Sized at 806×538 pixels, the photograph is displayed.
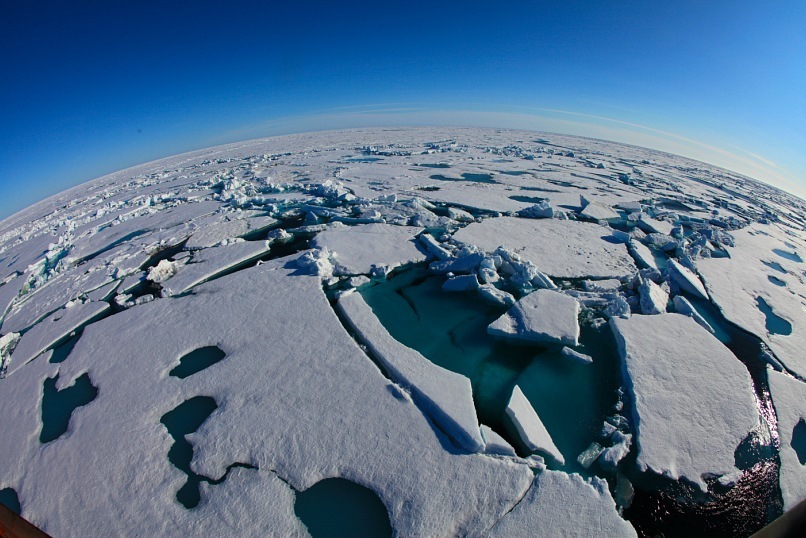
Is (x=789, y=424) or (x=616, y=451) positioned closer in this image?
(x=616, y=451)

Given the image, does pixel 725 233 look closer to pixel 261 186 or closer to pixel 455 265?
pixel 455 265

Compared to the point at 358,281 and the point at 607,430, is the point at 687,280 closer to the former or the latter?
the point at 607,430

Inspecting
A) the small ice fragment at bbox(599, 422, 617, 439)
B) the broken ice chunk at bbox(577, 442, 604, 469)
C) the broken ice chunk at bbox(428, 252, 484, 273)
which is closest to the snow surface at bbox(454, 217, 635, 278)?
the broken ice chunk at bbox(428, 252, 484, 273)

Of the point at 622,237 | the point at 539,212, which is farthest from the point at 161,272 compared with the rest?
the point at 622,237

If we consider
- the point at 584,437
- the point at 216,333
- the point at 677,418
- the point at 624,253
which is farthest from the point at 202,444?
the point at 624,253

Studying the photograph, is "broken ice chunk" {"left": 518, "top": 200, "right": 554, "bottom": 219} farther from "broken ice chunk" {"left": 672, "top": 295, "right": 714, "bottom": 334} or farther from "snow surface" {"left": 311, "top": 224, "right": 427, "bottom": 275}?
"broken ice chunk" {"left": 672, "top": 295, "right": 714, "bottom": 334}

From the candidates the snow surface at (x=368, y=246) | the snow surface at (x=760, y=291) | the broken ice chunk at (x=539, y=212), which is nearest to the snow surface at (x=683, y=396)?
the snow surface at (x=760, y=291)
